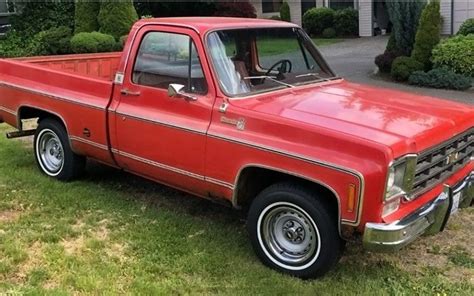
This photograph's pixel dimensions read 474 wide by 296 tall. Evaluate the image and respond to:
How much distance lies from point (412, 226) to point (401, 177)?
0.32 meters

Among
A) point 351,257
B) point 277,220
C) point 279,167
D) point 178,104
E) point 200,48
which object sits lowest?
point 351,257

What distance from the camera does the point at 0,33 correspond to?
20422 mm

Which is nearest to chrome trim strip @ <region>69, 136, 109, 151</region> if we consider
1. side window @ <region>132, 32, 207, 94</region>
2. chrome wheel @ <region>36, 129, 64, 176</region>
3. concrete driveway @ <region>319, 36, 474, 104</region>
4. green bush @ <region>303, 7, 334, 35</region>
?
chrome wheel @ <region>36, 129, 64, 176</region>

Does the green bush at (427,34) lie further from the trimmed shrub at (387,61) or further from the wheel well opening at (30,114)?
the wheel well opening at (30,114)

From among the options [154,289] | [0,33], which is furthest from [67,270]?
[0,33]

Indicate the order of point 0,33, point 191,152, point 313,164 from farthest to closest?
point 0,33
point 191,152
point 313,164

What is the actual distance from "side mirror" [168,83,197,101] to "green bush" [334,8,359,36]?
2055 centimetres

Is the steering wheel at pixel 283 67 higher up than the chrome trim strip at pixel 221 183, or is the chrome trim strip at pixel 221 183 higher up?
the steering wheel at pixel 283 67

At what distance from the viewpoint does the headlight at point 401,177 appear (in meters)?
3.71

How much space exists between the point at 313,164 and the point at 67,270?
1.94 metres

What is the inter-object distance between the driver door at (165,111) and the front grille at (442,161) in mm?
1607

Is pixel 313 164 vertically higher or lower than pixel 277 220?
higher

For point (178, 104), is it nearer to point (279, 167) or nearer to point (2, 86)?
point (279, 167)

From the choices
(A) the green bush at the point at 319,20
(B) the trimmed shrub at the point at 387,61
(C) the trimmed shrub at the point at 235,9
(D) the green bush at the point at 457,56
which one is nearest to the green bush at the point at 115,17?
(B) the trimmed shrub at the point at 387,61
